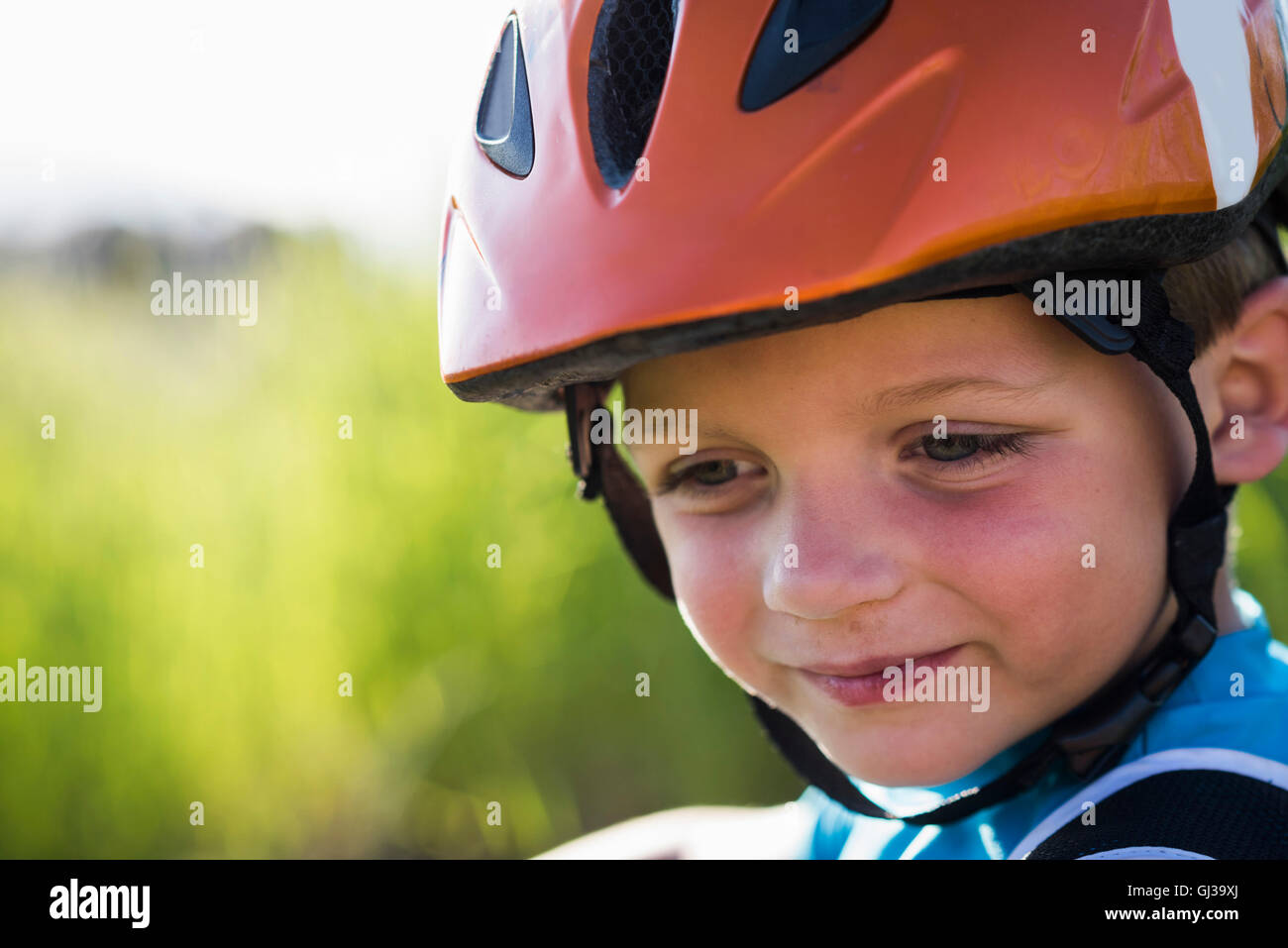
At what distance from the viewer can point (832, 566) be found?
3.43 ft

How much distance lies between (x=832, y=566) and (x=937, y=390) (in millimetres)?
202

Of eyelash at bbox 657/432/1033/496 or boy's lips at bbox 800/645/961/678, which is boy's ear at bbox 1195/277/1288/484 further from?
boy's lips at bbox 800/645/961/678

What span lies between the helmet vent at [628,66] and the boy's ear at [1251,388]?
71 centimetres

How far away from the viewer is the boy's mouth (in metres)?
1.10

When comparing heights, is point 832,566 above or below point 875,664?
above

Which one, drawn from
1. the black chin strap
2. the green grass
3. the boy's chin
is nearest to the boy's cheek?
the boy's chin

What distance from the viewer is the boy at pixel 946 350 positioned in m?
0.95

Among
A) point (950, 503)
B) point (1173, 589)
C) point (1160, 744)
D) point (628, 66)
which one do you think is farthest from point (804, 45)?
point (1160, 744)

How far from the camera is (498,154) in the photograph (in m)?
1.24

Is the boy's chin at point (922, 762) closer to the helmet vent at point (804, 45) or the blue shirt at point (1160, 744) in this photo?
the blue shirt at point (1160, 744)

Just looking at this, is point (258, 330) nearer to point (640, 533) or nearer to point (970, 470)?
point (640, 533)

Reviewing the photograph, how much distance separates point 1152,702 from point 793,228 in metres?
0.65

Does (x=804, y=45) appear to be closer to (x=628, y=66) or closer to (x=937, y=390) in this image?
(x=628, y=66)
